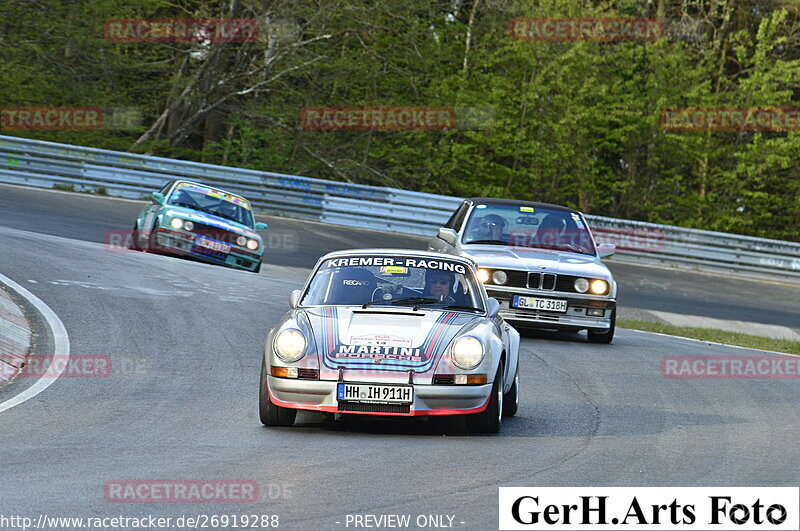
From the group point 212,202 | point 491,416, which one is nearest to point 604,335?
point 491,416

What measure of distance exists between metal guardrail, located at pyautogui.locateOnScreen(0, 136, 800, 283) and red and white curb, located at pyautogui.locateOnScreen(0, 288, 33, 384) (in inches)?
559

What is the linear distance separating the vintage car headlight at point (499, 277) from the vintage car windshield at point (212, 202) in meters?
6.80

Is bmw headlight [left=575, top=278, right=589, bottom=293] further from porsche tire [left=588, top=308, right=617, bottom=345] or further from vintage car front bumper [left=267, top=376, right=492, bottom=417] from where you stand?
vintage car front bumper [left=267, top=376, right=492, bottom=417]

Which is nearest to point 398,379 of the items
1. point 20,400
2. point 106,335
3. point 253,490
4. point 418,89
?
point 253,490

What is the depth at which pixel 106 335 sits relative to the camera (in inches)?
487

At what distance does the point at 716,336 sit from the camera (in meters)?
18.1

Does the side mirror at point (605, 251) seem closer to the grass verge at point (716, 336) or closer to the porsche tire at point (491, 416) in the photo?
the grass verge at point (716, 336)

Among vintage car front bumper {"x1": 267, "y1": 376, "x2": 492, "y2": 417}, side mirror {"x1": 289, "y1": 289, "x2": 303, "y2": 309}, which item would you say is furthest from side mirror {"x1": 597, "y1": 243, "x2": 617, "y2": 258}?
vintage car front bumper {"x1": 267, "y1": 376, "x2": 492, "y2": 417}

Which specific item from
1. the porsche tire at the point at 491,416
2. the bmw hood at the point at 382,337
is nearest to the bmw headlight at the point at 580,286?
the bmw hood at the point at 382,337

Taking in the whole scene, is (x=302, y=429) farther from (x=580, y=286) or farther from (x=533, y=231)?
(x=533, y=231)

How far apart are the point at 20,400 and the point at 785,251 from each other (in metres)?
22.6

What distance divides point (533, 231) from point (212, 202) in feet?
21.2

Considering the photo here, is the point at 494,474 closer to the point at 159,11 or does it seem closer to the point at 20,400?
the point at 20,400

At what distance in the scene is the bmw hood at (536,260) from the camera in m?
14.3
